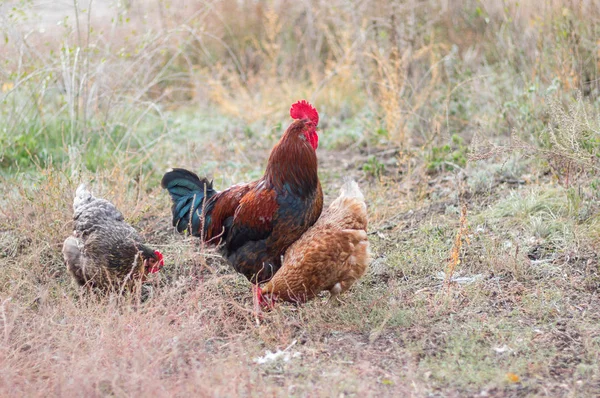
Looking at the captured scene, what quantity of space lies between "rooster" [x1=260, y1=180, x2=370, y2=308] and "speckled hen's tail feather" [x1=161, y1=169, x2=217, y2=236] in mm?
999

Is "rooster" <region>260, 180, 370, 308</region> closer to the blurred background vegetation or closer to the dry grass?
the dry grass

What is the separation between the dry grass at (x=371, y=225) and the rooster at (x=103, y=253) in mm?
226

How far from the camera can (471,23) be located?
390 inches

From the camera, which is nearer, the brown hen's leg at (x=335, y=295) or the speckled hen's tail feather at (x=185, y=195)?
the brown hen's leg at (x=335, y=295)

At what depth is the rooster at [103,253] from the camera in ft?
15.8

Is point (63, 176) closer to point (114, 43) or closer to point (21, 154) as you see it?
point (21, 154)

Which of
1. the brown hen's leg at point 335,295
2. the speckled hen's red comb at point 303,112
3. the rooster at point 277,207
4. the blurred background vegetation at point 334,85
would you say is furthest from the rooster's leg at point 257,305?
the blurred background vegetation at point 334,85

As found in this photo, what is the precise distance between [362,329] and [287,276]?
1.97ft

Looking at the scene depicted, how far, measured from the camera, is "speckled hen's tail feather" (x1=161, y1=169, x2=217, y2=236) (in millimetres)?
5172

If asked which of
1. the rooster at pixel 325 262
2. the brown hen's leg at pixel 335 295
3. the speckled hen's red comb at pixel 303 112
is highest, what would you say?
the speckled hen's red comb at pixel 303 112

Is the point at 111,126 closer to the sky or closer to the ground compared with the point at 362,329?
closer to the sky

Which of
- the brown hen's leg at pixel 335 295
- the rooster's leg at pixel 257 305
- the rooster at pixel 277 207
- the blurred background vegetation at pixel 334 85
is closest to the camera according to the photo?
the rooster's leg at pixel 257 305

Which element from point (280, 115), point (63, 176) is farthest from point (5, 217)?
point (280, 115)

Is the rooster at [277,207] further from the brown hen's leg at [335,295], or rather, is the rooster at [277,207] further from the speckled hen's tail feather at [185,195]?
the brown hen's leg at [335,295]
